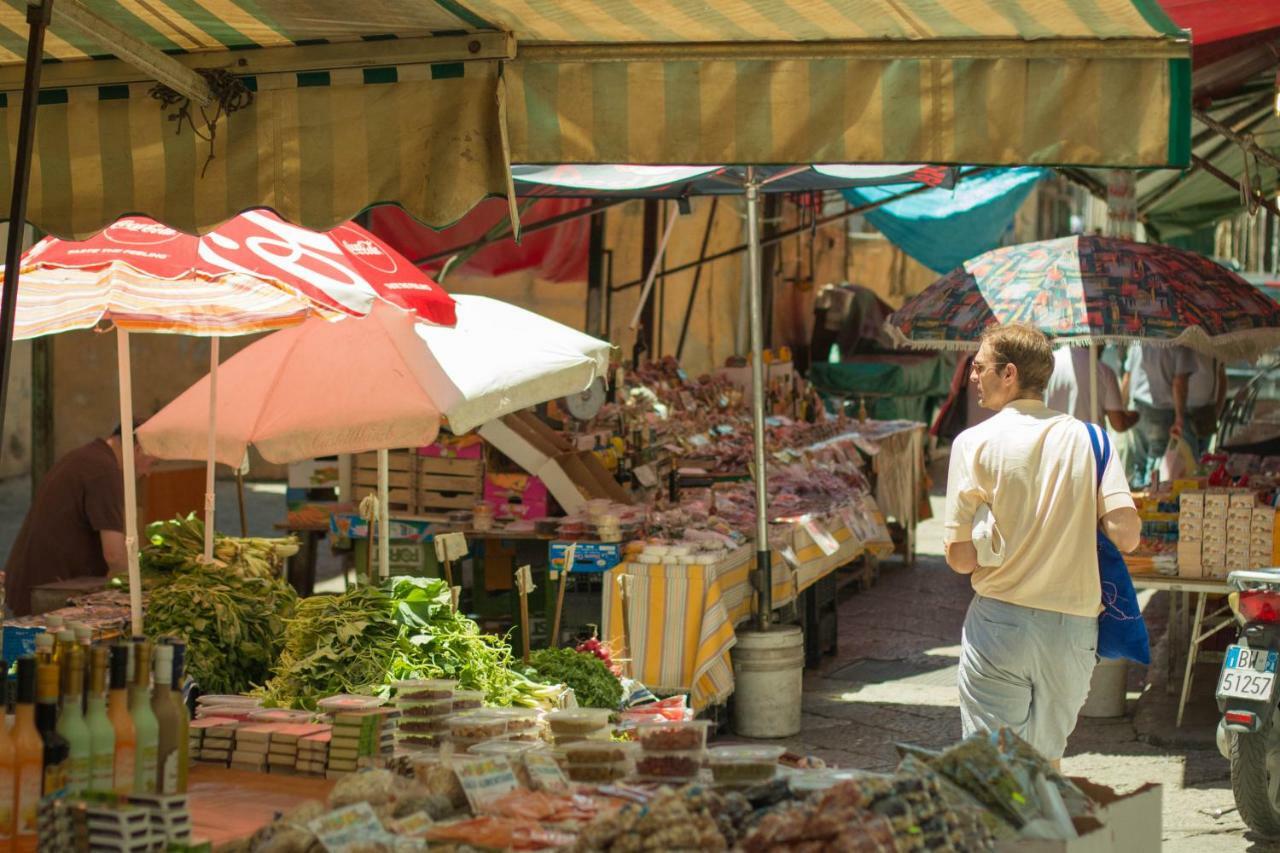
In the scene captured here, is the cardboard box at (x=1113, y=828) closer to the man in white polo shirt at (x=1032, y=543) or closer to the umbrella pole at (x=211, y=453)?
the man in white polo shirt at (x=1032, y=543)

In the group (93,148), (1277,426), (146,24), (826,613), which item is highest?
(146,24)

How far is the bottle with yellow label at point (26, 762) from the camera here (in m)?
3.25

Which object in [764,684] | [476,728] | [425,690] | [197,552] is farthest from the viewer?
[764,684]

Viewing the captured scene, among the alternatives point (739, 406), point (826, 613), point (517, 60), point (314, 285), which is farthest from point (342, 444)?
point (739, 406)

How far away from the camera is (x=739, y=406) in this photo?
13.2 meters

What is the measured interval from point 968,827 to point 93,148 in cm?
283

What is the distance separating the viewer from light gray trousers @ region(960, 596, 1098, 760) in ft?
16.9

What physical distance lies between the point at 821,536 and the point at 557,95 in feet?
20.2

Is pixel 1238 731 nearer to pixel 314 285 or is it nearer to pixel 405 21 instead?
pixel 314 285

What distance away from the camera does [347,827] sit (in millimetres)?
3188

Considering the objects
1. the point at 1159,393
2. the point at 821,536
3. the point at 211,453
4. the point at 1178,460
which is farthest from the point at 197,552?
the point at 1159,393

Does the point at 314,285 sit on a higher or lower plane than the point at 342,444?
higher

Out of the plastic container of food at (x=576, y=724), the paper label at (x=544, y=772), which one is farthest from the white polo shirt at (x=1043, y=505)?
the paper label at (x=544, y=772)

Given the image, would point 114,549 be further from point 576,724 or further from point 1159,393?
point 1159,393
